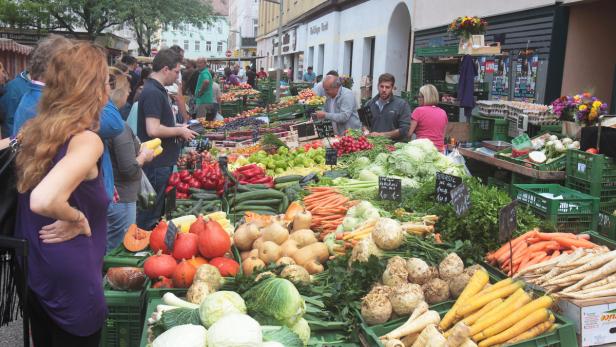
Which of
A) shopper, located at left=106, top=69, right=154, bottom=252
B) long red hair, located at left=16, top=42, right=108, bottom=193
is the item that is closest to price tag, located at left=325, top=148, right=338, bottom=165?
shopper, located at left=106, top=69, right=154, bottom=252

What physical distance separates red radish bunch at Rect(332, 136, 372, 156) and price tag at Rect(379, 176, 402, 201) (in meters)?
2.78

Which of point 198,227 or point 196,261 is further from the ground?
point 198,227

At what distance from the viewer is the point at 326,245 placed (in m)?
3.99

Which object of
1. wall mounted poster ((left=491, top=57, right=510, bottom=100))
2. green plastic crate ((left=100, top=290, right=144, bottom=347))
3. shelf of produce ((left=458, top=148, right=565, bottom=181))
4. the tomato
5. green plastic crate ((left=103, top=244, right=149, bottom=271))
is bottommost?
green plastic crate ((left=100, top=290, right=144, bottom=347))

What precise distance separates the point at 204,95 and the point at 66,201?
456 inches

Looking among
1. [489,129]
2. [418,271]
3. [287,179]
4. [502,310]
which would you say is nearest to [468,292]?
[502,310]

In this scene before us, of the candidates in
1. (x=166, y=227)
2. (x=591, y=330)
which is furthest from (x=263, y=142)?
(x=591, y=330)

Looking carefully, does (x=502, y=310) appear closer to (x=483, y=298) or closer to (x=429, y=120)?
(x=483, y=298)

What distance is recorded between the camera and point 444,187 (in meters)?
4.41

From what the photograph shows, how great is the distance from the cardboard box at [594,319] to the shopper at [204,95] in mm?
11394

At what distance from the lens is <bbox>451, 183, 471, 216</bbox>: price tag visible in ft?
12.5

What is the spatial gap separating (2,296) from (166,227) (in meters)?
1.15

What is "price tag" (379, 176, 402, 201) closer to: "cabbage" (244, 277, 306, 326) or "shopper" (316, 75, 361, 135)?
"cabbage" (244, 277, 306, 326)

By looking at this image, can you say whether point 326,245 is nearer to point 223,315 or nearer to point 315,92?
point 223,315
